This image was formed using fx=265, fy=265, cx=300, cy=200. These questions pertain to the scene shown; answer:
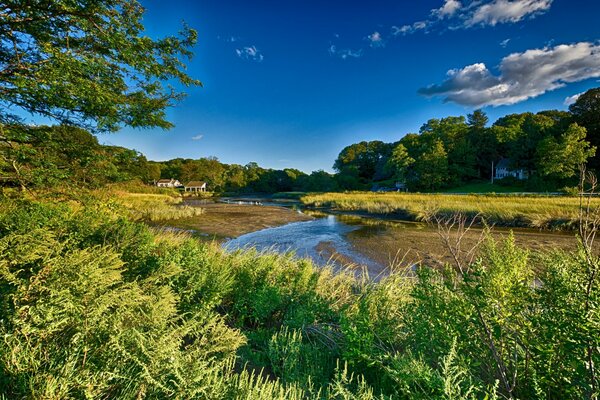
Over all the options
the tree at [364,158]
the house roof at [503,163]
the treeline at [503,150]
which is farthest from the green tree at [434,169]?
the tree at [364,158]

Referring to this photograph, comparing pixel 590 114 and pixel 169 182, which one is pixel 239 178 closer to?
pixel 169 182

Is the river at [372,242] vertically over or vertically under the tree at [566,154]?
under

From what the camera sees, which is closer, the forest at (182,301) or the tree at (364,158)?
the forest at (182,301)

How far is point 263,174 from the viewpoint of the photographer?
96938 mm

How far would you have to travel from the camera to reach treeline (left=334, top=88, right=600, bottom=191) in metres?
39.5

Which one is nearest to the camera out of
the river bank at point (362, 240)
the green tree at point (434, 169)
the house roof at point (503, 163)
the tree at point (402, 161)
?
the river bank at point (362, 240)

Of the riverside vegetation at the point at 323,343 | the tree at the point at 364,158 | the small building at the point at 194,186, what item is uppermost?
the tree at the point at 364,158

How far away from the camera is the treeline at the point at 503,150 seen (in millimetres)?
39531

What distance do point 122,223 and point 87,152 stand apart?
7.88ft

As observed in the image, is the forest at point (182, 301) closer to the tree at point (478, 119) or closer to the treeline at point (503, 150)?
the treeline at point (503, 150)

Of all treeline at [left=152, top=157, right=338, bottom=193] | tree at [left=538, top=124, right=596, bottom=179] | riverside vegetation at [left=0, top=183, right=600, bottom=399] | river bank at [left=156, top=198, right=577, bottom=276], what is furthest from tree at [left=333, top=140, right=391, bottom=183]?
riverside vegetation at [left=0, top=183, right=600, bottom=399]

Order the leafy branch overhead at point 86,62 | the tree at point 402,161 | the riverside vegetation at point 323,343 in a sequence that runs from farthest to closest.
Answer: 1. the tree at point 402,161
2. the leafy branch overhead at point 86,62
3. the riverside vegetation at point 323,343

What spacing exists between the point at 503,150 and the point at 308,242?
2624 inches

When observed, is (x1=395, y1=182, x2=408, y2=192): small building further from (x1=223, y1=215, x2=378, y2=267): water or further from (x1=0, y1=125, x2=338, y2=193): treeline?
(x1=0, y1=125, x2=338, y2=193): treeline
